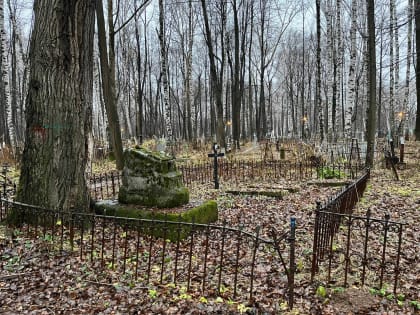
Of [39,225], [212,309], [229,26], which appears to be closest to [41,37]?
[39,225]

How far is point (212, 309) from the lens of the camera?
3.37m

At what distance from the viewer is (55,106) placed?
530cm

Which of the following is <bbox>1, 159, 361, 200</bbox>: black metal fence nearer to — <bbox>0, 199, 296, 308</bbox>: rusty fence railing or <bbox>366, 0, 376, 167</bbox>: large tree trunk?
<bbox>366, 0, 376, 167</bbox>: large tree trunk

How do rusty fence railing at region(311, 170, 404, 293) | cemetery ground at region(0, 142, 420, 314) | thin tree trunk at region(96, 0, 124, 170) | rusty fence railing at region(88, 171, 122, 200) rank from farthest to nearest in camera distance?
thin tree trunk at region(96, 0, 124, 170)
rusty fence railing at region(88, 171, 122, 200)
rusty fence railing at region(311, 170, 404, 293)
cemetery ground at region(0, 142, 420, 314)

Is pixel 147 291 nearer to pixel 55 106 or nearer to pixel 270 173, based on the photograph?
pixel 55 106

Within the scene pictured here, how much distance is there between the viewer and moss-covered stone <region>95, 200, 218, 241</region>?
542 centimetres

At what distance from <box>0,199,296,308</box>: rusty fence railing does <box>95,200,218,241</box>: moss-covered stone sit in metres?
0.05

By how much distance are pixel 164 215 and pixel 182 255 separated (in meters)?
0.83

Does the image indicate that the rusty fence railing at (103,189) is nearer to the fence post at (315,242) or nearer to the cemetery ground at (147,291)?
the cemetery ground at (147,291)

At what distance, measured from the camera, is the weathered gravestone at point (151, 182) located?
19.5 feet

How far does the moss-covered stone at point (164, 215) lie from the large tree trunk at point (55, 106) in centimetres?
73

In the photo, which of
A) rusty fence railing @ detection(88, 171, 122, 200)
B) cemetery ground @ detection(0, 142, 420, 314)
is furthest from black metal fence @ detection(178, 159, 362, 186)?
cemetery ground @ detection(0, 142, 420, 314)

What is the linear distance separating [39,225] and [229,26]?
22.5m

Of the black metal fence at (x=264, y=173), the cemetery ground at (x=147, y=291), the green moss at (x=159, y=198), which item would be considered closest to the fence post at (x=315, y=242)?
the cemetery ground at (x=147, y=291)
